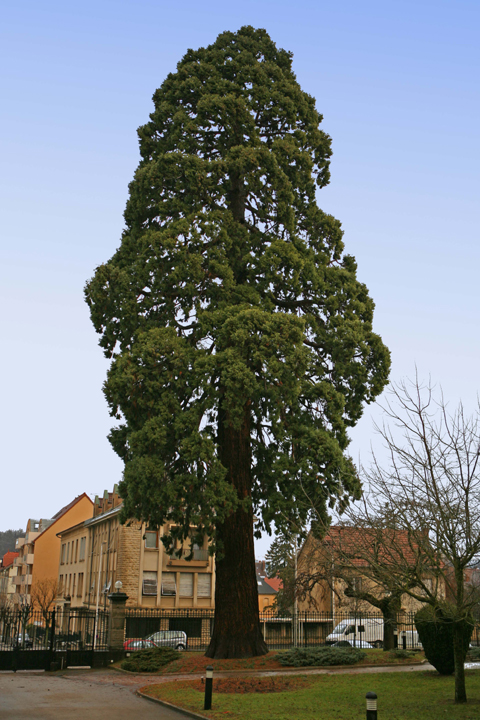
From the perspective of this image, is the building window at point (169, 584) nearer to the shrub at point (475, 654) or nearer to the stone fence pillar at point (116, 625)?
the stone fence pillar at point (116, 625)

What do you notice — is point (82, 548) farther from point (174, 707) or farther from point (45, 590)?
point (174, 707)

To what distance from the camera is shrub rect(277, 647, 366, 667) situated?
17953 millimetres

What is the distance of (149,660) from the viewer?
63.3ft

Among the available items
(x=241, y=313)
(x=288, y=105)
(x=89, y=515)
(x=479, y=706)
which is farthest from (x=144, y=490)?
(x=89, y=515)

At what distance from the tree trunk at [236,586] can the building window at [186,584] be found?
28.0 m

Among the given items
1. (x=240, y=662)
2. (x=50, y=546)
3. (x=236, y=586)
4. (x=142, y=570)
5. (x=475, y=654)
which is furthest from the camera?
→ (x=50, y=546)

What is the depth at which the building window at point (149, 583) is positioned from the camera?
1727 inches

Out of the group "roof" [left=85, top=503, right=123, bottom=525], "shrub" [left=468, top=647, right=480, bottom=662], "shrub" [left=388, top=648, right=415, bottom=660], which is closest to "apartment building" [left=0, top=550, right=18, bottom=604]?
"roof" [left=85, top=503, right=123, bottom=525]

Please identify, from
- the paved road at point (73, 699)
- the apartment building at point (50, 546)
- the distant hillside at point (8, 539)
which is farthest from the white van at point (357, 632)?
the distant hillside at point (8, 539)

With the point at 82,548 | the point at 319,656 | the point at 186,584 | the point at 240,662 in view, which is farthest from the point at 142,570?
the point at 240,662

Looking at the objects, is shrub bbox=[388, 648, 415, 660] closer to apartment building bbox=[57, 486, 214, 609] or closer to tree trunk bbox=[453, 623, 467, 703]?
→ tree trunk bbox=[453, 623, 467, 703]

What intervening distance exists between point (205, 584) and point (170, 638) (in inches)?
563

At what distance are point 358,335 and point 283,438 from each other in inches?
158

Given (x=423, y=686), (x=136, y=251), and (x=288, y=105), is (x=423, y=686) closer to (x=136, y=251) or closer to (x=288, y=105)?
(x=136, y=251)
